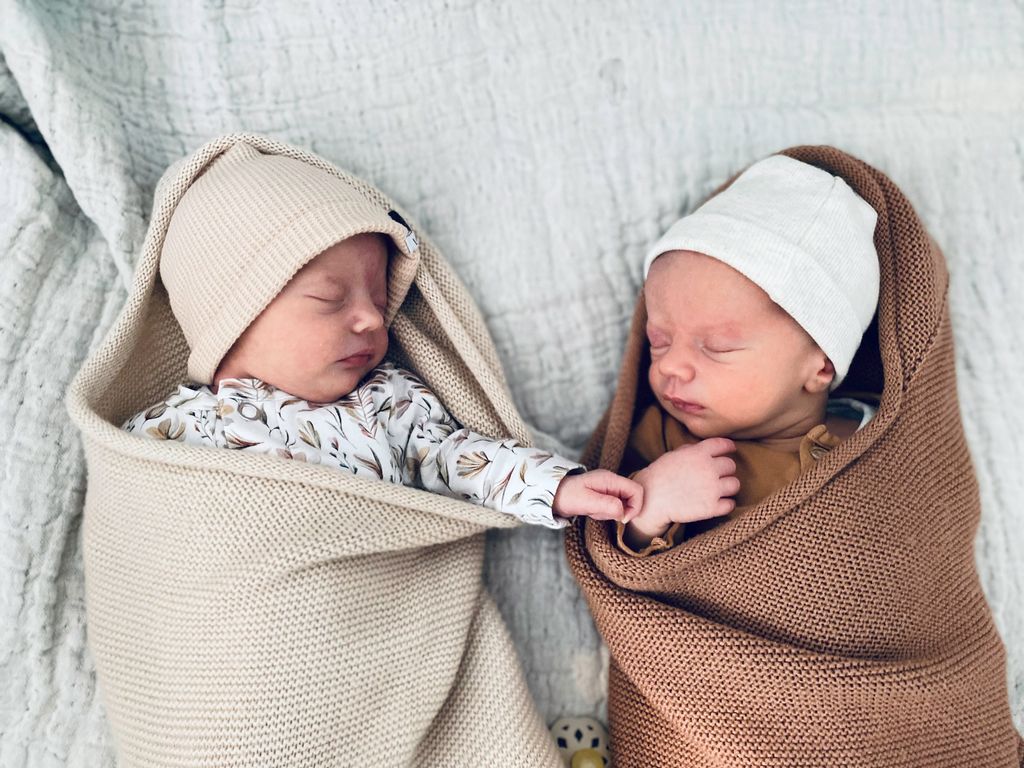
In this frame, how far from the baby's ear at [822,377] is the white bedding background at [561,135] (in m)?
0.32

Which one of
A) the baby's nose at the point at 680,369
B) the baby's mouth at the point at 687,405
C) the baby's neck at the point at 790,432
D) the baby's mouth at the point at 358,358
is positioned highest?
the baby's mouth at the point at 358,358

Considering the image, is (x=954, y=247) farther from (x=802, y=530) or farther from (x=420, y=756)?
(x=420, y=756)

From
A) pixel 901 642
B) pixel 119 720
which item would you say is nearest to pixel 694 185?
pixel 901 642

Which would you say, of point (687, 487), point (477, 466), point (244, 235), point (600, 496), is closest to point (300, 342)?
point (244, 235)

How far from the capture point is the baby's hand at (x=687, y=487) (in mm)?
1126

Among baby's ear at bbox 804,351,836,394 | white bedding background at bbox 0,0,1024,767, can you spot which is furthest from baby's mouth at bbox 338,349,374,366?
baby's ear at bbox 804,351,836,394

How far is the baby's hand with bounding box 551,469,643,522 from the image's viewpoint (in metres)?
1.12

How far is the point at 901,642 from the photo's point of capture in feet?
3.66

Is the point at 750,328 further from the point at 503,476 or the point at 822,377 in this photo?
the point at 503,476

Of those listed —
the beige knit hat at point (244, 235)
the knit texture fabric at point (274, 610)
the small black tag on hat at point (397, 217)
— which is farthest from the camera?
the small black tag on hat at point (397, 217)

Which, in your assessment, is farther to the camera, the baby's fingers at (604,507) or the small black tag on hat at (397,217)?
the small black tag on hat at (397,217)

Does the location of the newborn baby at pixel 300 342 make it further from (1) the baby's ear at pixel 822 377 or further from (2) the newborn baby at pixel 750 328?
(1) the baby's ear at pixel 822 377

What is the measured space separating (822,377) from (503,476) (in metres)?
0.48

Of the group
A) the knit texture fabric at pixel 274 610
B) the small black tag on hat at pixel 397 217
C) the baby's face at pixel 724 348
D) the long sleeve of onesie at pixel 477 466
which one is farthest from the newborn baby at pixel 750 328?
the small black tag on hat at pixel 397 217
